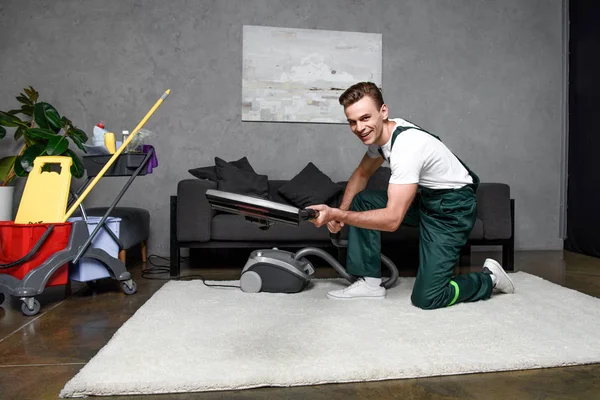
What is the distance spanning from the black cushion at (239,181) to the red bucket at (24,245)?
52.6 inches

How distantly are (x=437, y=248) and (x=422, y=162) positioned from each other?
1.41 ft

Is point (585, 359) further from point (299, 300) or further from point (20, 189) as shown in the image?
point (20, 189)

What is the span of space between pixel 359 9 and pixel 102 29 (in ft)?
6.98

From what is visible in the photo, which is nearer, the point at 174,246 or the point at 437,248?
Answer: the point at 437,248

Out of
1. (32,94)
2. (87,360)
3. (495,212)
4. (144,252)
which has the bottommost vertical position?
(87,360)

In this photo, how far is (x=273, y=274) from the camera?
8.20ft

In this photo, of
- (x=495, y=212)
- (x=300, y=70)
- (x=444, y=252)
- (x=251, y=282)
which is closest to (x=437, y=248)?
(x=444, y=252)

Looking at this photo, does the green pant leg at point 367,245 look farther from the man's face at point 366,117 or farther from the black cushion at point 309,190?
the black cushion at point 309,190

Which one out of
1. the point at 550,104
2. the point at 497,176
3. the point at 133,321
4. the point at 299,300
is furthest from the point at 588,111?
the point at 133,321

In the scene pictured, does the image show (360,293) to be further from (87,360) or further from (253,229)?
(87,360)

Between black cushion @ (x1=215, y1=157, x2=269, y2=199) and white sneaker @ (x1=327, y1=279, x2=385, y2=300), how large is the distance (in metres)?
1.22

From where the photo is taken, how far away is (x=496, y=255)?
4133 millimetres

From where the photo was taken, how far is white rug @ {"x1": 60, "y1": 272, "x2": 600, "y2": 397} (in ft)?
4.61

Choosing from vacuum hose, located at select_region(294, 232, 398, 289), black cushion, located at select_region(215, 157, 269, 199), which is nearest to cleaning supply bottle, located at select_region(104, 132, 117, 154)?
black cushion, located at select_region(215, 157, 269, 199)
